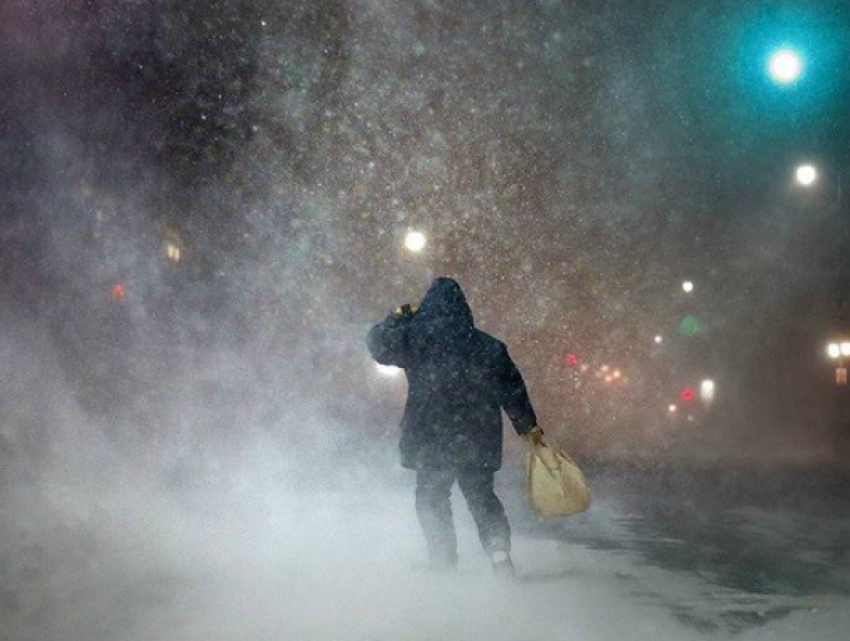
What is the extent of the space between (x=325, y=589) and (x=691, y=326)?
148ft

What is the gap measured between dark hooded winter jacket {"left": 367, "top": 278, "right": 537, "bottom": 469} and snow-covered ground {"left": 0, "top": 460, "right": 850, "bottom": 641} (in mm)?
804

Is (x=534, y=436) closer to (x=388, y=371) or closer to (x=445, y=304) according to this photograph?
(x=445, y=304)

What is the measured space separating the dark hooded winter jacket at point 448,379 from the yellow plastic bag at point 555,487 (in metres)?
0.28

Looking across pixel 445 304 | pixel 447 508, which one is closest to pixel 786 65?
pixel 445 304

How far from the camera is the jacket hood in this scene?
577 cm

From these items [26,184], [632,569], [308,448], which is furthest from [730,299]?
[632,569]

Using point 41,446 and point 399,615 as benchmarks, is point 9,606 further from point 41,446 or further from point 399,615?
point 41,446

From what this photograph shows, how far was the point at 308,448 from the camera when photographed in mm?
19750

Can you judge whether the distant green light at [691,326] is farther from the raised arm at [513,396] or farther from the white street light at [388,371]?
the raised arm at [513,396]

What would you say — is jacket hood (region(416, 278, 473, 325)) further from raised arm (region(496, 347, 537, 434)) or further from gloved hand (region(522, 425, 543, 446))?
gloved hand (region(522, 425, 543, 446))

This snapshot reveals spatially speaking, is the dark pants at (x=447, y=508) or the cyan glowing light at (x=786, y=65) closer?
the dark pants at (x=447, y=508)

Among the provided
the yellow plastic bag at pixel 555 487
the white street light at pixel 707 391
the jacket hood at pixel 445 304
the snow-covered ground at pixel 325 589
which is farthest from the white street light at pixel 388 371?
the yellow plastic bag at pixel 555 487

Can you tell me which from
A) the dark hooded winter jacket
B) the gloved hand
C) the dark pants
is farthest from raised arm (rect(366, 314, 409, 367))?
the gloved hand

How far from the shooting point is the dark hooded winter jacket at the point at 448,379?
564 cm
